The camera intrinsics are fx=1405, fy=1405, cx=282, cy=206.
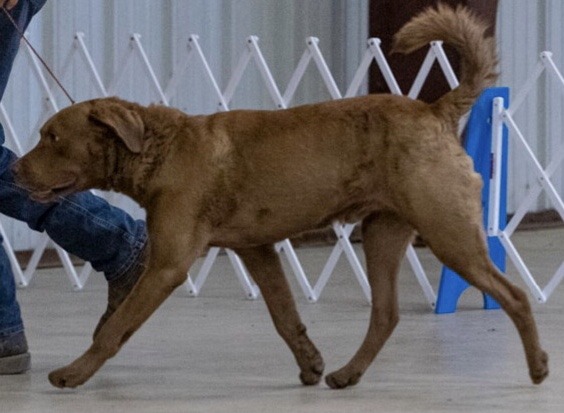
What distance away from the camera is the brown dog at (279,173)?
4.28 meters

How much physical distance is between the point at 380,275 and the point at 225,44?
5.34 meters

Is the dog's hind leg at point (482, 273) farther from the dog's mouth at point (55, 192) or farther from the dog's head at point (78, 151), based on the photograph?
the dog's mouth at point (55, 192)

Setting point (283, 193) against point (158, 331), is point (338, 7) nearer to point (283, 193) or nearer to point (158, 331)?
point (158, 331)

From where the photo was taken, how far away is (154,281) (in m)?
4.28

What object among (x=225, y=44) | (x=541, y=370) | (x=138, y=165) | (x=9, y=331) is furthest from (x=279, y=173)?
(x=225, y=44)

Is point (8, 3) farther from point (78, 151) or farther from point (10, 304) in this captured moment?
point (10, 304)

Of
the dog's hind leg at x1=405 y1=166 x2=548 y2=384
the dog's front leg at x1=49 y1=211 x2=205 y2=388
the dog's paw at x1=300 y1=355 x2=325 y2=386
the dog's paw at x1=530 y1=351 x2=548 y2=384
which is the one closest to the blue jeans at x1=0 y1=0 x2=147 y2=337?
the dog's front leg at x1=49 y1=211 x2=205 y2=388

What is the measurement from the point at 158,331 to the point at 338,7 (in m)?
5.12

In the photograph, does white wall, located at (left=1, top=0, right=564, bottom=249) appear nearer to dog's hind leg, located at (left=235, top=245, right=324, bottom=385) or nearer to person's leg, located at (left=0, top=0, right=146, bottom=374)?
person's leg, located at (left=0, top=0, right=146, bottom=374)

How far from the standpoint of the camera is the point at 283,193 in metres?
4.38

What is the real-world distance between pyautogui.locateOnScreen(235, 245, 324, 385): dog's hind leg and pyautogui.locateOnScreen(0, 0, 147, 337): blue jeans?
1.79ft

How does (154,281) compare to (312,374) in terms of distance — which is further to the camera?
(312,374)

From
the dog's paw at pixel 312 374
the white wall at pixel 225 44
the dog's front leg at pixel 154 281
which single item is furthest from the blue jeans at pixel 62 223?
the white wall at pixel 225 44

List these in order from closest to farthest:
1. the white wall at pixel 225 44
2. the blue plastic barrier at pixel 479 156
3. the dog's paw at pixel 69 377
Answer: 1. the dog's paw at pixel 69 377
2. the blue plastic barrier at pixel 479 156
3. the white wall at pixel 225 44
